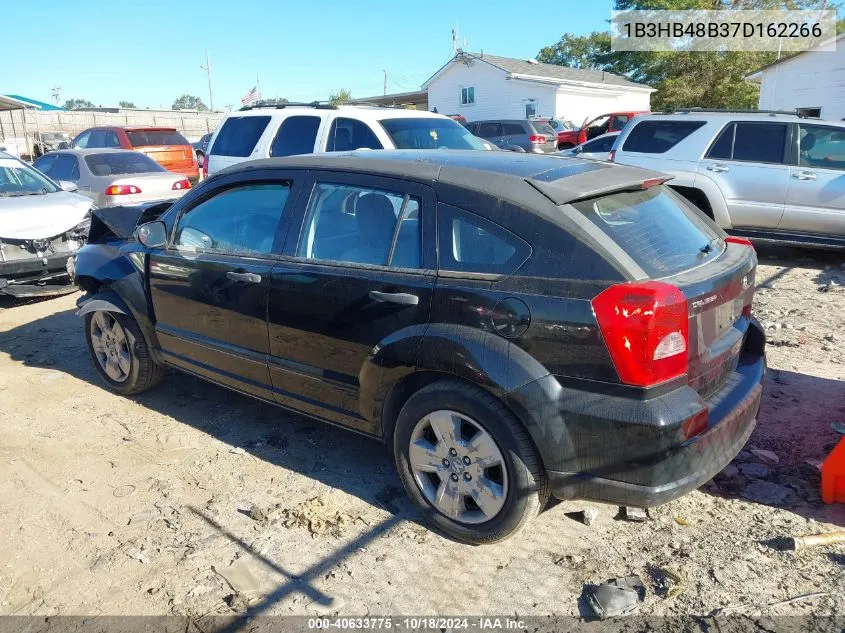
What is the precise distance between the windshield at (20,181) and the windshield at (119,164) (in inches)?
86.5

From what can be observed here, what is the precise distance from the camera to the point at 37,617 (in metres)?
2.82

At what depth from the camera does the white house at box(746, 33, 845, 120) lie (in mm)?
23734

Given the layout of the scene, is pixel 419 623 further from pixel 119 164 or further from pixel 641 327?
pixel 119 164

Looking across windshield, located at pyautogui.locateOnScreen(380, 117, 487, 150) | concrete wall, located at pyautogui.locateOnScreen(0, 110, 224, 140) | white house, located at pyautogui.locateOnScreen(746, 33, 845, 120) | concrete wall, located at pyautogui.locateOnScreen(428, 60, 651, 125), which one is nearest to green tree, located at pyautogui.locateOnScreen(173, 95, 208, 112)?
concrete wall, located at pyautogui.locateOnScreen(0, 110, 224, 140)

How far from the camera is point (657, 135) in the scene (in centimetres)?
929

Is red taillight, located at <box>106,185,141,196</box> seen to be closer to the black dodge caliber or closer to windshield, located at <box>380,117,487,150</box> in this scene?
windshield, located at <box>380,117,487,150</box>

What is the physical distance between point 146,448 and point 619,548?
2911mm

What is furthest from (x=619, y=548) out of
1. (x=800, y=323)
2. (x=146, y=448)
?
(x=800, y=323)

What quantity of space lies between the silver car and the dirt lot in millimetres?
6508

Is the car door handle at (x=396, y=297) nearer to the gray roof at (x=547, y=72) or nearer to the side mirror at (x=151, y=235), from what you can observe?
the side mirror at (x=151, y=235)

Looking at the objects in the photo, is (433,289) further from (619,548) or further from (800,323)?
(800,323)

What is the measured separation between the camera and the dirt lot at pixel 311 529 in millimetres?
2889

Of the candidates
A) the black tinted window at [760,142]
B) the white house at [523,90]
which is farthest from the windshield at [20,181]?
the white house at [523,90]

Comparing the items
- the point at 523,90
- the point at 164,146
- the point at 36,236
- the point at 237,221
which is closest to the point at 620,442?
the point at 237,221
